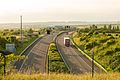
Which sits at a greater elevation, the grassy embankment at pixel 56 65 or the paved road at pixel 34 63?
the grassy embankment at pixel 56 65

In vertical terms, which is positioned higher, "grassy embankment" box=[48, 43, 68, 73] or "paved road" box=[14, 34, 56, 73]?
"grassy embankment" box=[48, 43, 68, 73]

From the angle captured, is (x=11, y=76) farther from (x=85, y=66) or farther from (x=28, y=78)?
(x=85, y=66)

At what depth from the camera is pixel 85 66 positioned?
3909cm

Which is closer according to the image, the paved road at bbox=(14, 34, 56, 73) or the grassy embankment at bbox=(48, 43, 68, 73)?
the grassy embankment at bbox=(48, 43, 68, 73)

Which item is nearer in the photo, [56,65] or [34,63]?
[56,65]

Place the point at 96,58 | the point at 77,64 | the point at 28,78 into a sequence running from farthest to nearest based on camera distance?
the point at 96,58
the point at 77,64
the point at 28,78

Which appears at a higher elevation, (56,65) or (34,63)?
(56,65)

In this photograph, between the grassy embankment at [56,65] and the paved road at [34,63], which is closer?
the grassy embankment at [56,65]

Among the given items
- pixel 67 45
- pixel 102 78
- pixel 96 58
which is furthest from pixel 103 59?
pixel 102 78

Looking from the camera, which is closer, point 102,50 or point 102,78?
point 102,78

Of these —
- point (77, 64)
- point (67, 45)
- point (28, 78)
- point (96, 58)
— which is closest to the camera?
point (28, 78)

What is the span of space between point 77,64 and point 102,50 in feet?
32.2

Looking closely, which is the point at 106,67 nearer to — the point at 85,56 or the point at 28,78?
the point at 85,56

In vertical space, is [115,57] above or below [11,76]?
below
